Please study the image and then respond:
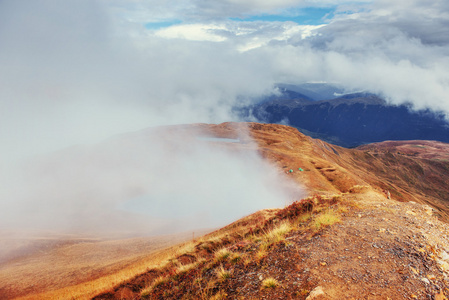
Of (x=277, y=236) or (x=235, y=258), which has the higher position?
(x=277, y=236)

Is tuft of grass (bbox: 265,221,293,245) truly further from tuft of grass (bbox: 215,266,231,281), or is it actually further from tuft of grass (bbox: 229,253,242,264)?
tuft of grass (bbox: 215,266,231,281)

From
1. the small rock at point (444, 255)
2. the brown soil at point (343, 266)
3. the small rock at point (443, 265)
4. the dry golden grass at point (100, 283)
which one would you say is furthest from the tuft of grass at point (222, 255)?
the small rock at point (444, 255)

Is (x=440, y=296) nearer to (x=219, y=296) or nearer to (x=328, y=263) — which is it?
(x=328, y=263)

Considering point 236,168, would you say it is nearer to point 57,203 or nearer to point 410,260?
point 57,203

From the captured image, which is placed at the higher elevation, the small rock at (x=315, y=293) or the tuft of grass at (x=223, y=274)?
the small rock at (x=315, y=293)

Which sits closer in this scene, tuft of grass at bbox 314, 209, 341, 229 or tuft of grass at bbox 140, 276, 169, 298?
tuft of grass at bbox 314, 209, 341, 229

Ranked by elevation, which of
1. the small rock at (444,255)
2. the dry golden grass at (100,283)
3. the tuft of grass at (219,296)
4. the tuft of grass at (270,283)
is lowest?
the dry golden grass at (100,283)

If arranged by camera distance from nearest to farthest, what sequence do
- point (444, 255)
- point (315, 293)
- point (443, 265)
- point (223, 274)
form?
point (315, 293), point (443, 265), point (444, 255), point (223, 274)

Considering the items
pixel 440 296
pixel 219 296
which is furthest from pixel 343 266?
pixel 219 296

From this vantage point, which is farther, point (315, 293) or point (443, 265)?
point (443, 265)

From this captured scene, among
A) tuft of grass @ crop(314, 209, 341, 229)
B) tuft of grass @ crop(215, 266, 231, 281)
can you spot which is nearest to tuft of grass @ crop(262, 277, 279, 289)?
tuft of grass @ crop(215, 266, 231, 281)

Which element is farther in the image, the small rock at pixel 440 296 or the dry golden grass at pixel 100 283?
the dry golden grass at pixel 100 283

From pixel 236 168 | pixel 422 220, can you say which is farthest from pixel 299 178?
pixel 422 220

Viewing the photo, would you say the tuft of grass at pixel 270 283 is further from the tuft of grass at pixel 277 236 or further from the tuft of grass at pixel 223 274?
the tuft of grass at pixel 277 236
